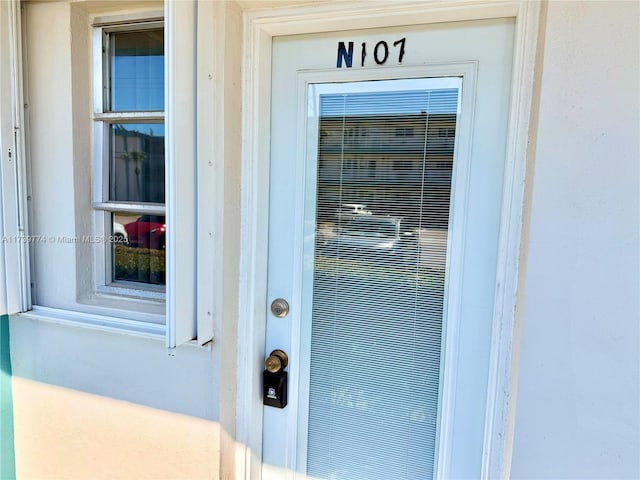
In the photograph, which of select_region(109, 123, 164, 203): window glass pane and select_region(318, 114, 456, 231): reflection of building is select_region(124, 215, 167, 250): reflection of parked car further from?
select_region(318, 114, 456, 231): reflection of building

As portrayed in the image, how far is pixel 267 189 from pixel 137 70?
2.30ft

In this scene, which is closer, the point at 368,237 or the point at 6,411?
the point at 368,237

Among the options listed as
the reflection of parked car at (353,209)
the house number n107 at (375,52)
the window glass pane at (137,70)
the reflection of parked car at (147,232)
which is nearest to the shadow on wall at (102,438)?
the reflection of parked car at (147,232)

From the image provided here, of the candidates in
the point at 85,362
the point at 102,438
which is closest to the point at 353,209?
the point at 85,362

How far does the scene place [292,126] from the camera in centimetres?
123

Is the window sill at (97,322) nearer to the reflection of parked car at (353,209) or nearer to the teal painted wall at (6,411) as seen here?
the teal painted wall at (6,411)

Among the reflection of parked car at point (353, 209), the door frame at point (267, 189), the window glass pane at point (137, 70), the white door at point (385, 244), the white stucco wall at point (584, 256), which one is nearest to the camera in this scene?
the white stucco wall at point (584, 256)

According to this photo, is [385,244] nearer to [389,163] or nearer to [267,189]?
[389,163]

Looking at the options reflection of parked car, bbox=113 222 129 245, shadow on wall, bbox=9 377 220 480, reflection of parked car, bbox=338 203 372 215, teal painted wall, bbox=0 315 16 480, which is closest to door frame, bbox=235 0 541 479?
shadow on wall, bbox=9 377 220 480

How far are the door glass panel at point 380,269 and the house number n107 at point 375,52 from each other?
7 centimetres

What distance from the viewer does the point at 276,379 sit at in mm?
1288

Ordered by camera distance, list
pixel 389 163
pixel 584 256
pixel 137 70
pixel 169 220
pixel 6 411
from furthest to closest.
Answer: pixel 6 411, pixel 137 70, pixel 389 163, pixel 169 220, pixel 584 256

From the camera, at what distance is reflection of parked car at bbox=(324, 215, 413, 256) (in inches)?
46.1

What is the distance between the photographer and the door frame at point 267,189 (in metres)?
0.97
